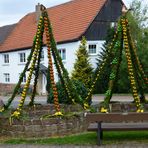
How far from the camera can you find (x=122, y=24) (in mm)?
13062

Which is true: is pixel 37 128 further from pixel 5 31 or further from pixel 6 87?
pixel 5 31

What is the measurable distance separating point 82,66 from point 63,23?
7796 millimetres

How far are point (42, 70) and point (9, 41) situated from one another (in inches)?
395

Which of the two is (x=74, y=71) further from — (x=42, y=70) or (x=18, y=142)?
(x=18, y=142)

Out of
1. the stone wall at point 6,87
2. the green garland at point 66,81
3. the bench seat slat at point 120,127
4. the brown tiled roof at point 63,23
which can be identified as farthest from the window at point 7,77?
the bench seat slat at point 120,127

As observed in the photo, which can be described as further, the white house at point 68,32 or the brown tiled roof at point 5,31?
→ the brown tiled roof at point 5,31

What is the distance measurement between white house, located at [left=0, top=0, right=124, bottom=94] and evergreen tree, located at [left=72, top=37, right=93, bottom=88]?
1.31 m

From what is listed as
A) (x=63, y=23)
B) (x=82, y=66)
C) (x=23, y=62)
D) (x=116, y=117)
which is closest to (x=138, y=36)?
(x=82, y=66)

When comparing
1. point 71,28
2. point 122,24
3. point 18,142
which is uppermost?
point 71,28

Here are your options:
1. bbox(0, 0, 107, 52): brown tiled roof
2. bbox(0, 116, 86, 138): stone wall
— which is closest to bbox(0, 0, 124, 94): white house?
bbox(0, 0, 107, 52): brown tiled roof

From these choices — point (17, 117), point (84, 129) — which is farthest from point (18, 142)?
point (84, 129)

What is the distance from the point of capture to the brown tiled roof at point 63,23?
1654 inches

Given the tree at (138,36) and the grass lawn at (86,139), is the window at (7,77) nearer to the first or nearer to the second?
the tree at (138,36)

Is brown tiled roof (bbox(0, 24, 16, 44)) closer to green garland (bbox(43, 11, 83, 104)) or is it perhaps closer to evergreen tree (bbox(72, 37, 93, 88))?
evergreen tree (bbox(72, 37, 93, 88))
